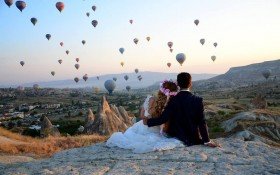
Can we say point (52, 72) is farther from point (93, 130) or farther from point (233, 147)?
point (233, 147)

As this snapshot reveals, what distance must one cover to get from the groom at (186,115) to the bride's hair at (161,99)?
0.27 meters

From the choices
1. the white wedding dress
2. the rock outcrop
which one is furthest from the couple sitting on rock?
the rock outcrop

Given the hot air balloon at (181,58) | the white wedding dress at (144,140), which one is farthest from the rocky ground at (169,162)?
the hot air balloon at (181,58)

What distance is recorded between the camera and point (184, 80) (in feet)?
32.5

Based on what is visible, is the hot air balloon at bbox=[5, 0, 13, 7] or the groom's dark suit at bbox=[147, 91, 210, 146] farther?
the hot air balloon at bbox=[5, 0, 13, 7]

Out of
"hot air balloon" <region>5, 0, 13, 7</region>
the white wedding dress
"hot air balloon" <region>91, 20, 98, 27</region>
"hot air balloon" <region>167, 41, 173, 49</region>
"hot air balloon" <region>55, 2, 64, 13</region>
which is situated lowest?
the white wedding dress

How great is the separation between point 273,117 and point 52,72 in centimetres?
7897

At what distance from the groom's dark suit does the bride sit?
0.90 feet

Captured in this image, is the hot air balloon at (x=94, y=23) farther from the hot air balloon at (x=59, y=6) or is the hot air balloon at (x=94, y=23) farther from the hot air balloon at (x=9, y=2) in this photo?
the hot air balloon at (x=9, y=2)

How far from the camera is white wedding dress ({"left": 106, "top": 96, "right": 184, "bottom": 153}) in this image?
9740 millimetres

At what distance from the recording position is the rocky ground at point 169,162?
26.1 ft

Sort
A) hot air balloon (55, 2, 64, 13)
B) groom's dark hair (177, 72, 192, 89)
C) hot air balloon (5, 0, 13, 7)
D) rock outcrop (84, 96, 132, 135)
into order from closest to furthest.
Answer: groom's dark hair (177, 72, 192, 89), rock outcrop (84, 96, 132, 135), hot air balloon (5, 0, 13, 7), hot air balloon (55, 2, 64, 13)

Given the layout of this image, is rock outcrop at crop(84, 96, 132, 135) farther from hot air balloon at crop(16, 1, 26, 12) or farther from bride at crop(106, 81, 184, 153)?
bride at crop(106, 81, 184, 153)

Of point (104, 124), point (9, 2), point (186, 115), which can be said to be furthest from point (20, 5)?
point (186, 115)
